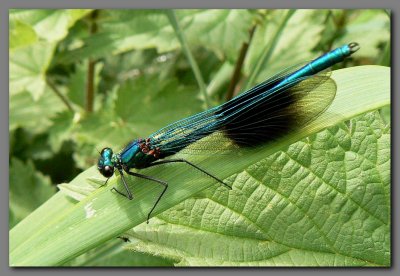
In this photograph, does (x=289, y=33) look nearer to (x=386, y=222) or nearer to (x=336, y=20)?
(x=336, y=20)

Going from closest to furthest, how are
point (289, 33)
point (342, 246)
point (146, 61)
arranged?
point (342, 246), point (289, 33), point (146, 61)

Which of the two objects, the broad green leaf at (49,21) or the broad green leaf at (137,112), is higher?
the broad green leaf at (49,21)

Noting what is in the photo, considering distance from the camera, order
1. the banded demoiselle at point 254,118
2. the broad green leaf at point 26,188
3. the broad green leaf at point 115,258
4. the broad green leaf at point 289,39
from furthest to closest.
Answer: the broad green leaf at point 289,39, the broad green leaf at point 26,188, the broad green leaf at point 115,258, the banded demoiselle at point 254,118

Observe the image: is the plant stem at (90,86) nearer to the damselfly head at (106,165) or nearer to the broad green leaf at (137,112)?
the broad green leaf at (137,112)

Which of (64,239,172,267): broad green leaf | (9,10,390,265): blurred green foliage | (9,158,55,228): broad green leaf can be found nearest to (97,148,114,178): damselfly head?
(64,239,172,267): broad green leaf

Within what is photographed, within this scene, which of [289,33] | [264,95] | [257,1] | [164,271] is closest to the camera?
[264,95]

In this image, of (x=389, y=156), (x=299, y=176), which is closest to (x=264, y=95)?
(x=299, y=176)

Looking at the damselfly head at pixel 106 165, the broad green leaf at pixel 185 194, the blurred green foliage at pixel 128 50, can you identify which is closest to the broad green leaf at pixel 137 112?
the blurred green foliage at pixel 128 50

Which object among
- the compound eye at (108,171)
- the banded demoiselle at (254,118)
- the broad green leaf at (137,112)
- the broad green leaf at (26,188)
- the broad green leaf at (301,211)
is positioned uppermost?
the broad green leaf at (137,112)
